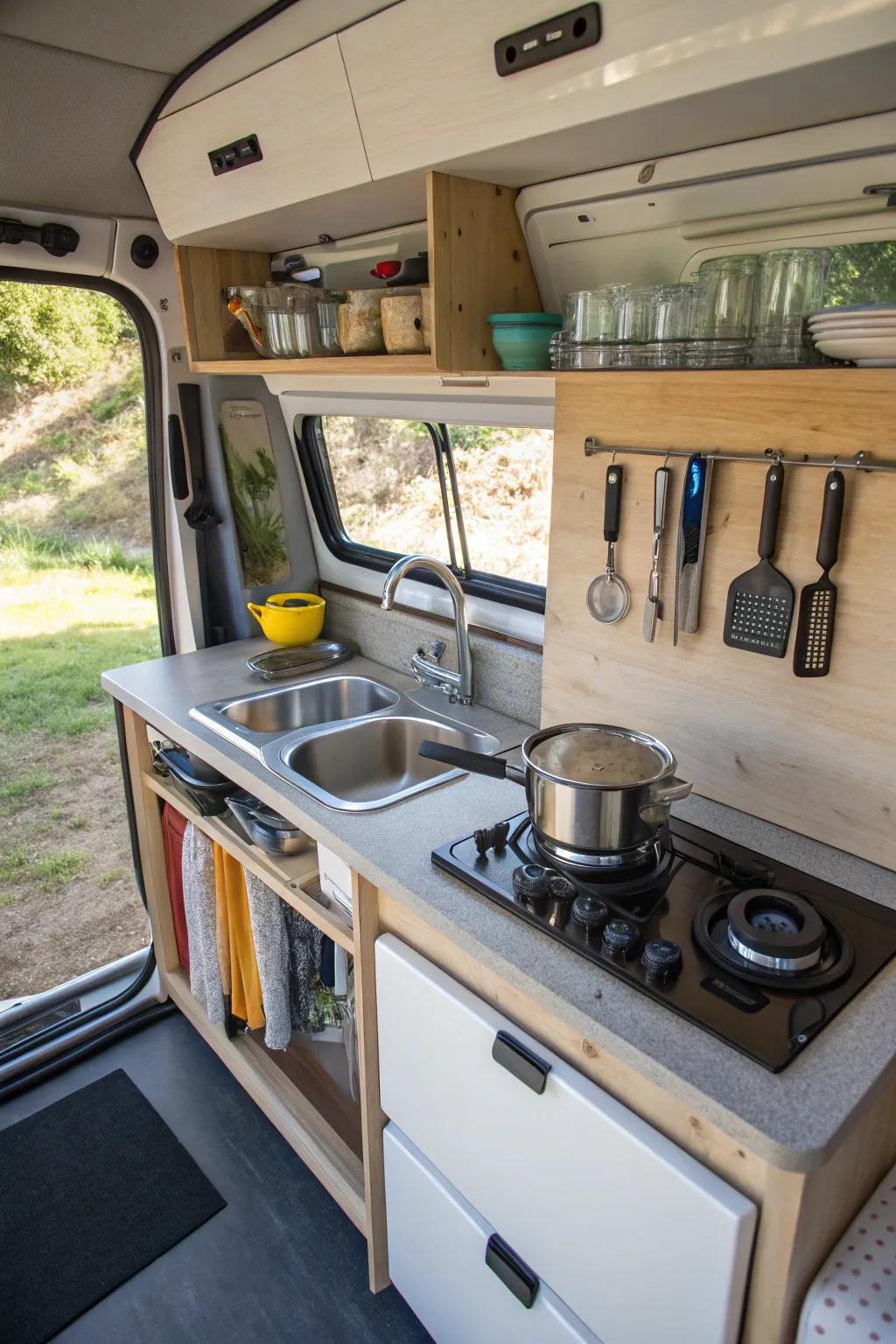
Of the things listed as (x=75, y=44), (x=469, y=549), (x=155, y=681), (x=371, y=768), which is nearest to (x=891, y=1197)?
(x=371, y=768)

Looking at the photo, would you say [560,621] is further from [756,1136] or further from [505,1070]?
[756,1136]

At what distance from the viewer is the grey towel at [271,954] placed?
1788mm

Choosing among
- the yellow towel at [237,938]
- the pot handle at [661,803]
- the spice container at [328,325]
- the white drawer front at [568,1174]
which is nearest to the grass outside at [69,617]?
the yellow towel at [237,938]

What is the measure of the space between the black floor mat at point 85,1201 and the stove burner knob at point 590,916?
1.29 meters

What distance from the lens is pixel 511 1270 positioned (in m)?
1.20

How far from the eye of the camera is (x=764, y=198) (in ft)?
4.02

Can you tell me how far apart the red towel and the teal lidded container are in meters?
1.33

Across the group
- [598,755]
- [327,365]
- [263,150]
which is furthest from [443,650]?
[263,150]

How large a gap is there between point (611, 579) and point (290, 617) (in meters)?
1.12

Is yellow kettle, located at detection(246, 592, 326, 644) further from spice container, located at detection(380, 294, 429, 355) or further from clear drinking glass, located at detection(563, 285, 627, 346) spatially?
clear drinking glass, located at detection(563, 285, 627, 346)

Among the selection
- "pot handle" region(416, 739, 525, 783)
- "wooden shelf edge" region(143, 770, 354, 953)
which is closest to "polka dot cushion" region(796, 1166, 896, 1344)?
"pot handle" region(416, 739, 525, 783)

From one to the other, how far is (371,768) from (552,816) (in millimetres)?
838

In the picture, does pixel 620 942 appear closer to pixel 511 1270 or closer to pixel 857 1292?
pixel 857 1292

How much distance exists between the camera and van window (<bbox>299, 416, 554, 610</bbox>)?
2.02 m
